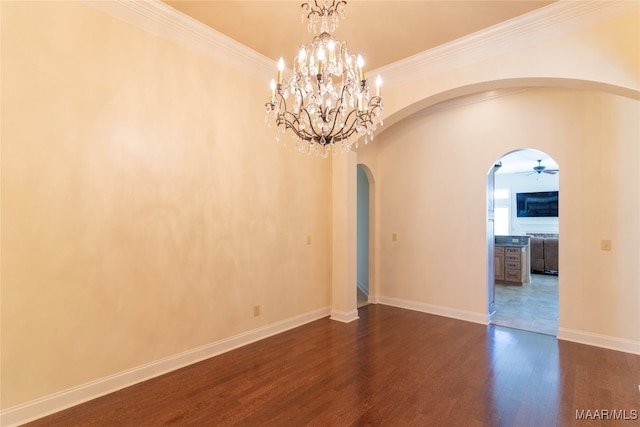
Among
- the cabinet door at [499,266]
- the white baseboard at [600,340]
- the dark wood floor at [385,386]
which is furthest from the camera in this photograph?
the cabinet door at [499,266]

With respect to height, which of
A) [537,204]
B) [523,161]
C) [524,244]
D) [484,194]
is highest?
[523,161]

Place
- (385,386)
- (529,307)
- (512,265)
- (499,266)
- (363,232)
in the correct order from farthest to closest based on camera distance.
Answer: (499,266) < (512,265) < (363,232) < (529,307) < (385,386)

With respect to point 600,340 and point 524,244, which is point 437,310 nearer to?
point 600,340

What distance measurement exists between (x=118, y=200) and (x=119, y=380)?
1.51 meters

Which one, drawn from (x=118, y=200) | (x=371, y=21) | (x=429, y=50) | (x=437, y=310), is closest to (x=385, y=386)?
(x=437, y=310)

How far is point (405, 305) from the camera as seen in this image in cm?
518

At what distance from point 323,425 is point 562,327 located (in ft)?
11.1

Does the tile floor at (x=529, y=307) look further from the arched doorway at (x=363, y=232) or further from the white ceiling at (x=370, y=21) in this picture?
the white ceiling at (x=370, y=21)

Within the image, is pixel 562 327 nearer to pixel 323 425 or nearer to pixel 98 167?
pixel 323 425

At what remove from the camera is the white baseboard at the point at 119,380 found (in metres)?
2.14

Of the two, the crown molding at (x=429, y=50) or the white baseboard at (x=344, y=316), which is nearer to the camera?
the crown molding at (x=429, y=50)

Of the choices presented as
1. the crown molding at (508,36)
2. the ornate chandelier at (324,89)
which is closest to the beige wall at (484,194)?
the crown molding at (508,36)

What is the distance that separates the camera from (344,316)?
14.6 ft

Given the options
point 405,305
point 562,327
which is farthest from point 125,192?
point 562,327
